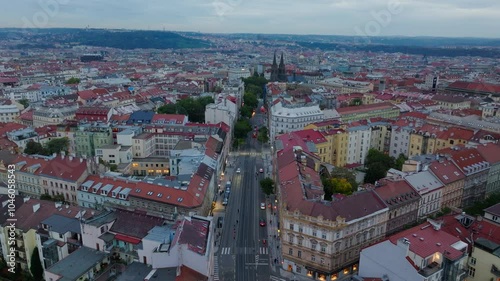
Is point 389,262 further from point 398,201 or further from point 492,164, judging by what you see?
point 492,164

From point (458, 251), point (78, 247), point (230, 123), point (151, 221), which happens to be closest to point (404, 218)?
point (458, 251)

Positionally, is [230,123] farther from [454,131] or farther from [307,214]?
[307,214]

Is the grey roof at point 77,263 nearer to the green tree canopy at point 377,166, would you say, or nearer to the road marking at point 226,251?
the road marking at point 226,251

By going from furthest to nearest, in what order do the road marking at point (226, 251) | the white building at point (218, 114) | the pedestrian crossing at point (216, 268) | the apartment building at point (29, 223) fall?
the white building at point (218, 114) < the road marking at point (226, 251) < the pedestrian crossing at point (216, 268) < the apartment building at point (29, 223)

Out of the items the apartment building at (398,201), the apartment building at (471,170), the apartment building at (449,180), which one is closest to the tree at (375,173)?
the apartment building at (449,180)

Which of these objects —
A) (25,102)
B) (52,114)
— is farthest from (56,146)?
(25,102)

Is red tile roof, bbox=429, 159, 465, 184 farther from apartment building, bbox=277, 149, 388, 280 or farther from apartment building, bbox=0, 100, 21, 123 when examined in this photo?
apartment building, bbox=0, 100, 21, 123
